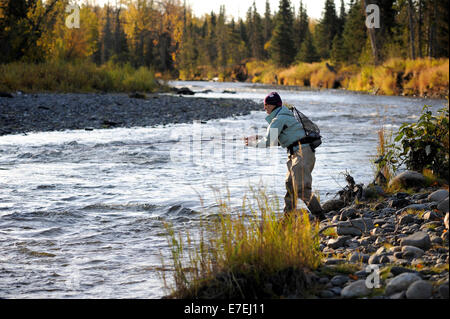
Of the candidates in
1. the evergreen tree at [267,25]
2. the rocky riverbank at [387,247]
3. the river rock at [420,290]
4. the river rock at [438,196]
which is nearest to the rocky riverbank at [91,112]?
the rocky riverbank at [387,247]

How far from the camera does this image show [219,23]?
116m

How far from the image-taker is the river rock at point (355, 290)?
3.50m

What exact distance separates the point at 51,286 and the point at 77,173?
4.99 metres

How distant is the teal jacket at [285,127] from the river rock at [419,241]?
1.66 meters

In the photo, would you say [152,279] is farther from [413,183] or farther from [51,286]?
[413,183]

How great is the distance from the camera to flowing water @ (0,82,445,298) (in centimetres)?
450

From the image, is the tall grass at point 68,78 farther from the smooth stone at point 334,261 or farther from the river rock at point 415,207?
the smooth stone at point 334,261

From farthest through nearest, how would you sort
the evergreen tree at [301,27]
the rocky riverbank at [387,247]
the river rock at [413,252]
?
the evergreen tree at [301,27]
the river rock at [413,252]
the rocky riverbank at [387,247]

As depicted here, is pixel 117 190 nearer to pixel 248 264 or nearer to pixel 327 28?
pixel 248 264

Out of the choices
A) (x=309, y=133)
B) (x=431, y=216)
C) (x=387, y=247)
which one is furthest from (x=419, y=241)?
(x=309, y=133)

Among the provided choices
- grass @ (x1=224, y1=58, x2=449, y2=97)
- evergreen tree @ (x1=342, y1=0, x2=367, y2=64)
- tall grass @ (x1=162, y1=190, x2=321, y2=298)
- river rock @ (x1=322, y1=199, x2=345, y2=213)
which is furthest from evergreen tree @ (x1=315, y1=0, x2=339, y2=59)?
tall grass @ (x1=162, y1=190, x2=321, y2=298)

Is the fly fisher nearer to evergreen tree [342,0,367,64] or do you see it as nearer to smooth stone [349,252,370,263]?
smooth stone [349,252,370,263]

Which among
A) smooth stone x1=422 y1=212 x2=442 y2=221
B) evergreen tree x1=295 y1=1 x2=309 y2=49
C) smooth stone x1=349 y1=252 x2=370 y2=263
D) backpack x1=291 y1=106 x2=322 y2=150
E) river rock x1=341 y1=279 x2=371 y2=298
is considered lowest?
smooth stone x1=349 y1=252 x2=370 y2=263

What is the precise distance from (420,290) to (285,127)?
2.75m
